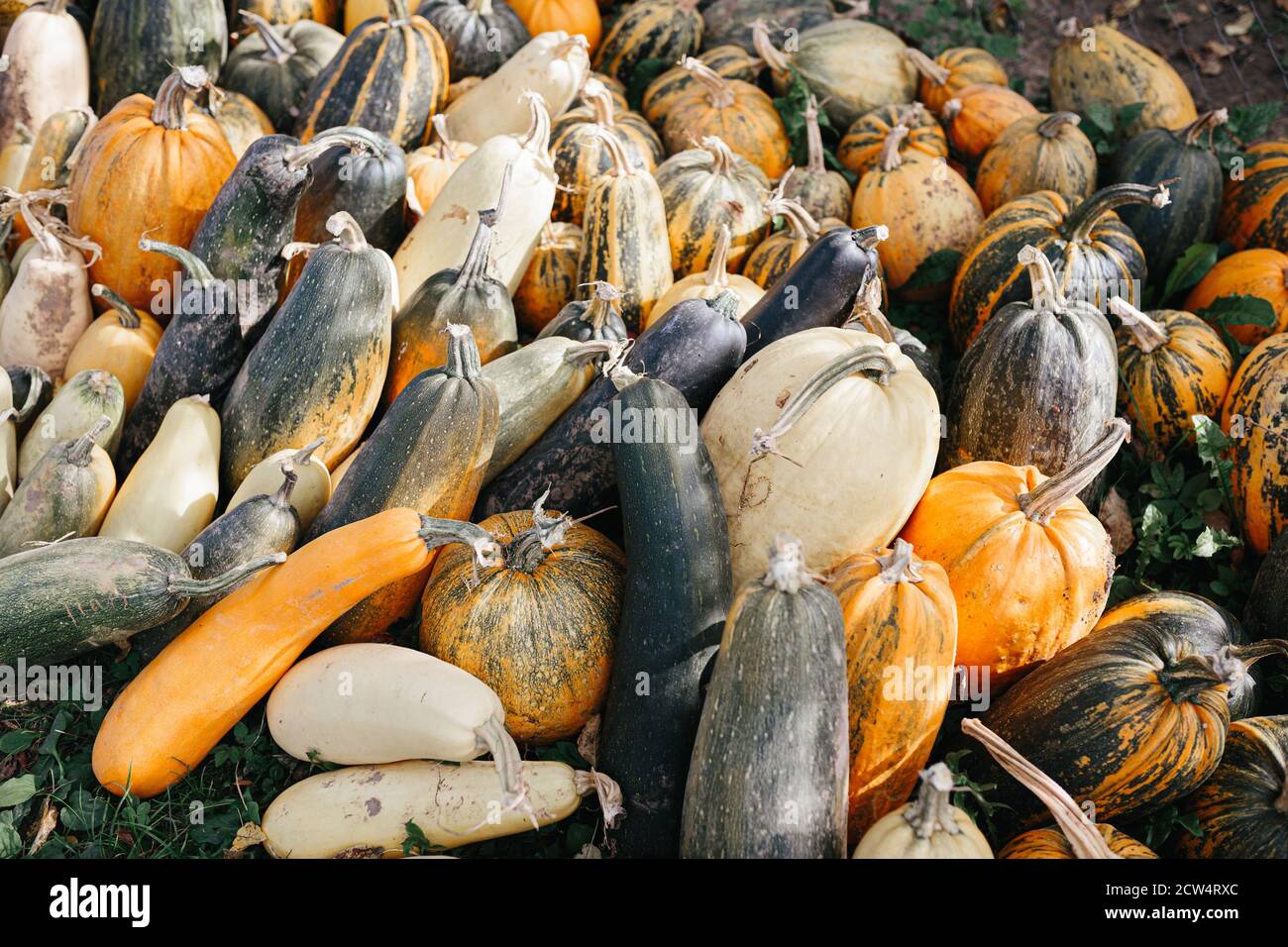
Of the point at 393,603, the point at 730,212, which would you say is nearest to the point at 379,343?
the point at 393,603

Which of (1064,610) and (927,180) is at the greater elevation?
(927,180)

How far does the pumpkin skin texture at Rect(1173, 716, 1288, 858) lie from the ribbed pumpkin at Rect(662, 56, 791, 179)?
2.98 m

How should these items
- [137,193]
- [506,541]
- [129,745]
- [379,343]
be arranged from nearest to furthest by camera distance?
1. [129,745]
2. [506,541]
3. [379,343]
4. [137,193]

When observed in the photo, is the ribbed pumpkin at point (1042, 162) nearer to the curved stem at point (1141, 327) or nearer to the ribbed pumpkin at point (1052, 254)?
the ribbed pumpkin at point (1052, 254)

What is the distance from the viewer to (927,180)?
430cm

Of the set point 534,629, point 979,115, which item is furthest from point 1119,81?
point 534,629

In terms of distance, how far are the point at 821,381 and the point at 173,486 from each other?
1843mm

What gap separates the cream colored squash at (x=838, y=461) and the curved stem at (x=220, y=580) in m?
1.21

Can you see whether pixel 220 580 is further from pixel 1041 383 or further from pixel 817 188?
pixel 817 188

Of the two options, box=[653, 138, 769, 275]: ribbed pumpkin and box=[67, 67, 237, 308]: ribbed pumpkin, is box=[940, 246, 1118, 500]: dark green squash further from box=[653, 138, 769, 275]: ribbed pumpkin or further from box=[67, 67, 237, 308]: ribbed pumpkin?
box=[67, 67, 237, 308]: ribbed pumpkin

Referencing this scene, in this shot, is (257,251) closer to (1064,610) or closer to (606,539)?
(606,539)

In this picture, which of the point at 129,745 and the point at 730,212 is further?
the point at 730,212
